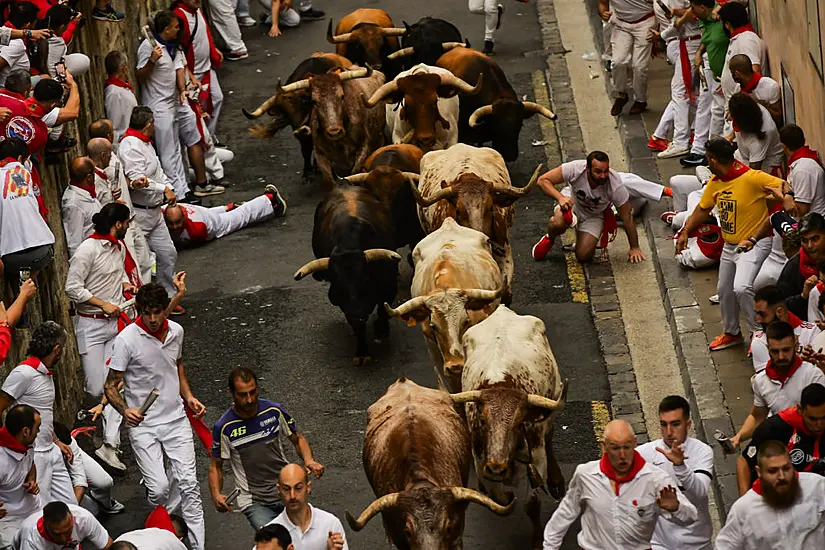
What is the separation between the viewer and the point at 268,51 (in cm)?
2425

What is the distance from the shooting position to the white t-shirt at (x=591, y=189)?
52.3 feet

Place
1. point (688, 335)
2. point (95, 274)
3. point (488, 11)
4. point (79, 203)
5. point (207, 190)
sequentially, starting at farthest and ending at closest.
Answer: point (488, 11) → point (207, 190) → point (79, 203) → point (688, 335) → point (95, 274)

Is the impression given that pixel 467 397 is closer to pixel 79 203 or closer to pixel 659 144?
pixel 79 203

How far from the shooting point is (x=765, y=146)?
568 inches

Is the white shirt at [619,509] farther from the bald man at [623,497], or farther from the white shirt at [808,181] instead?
the white shirt at [808,181]

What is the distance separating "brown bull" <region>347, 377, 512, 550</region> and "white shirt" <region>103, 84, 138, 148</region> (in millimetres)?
6699

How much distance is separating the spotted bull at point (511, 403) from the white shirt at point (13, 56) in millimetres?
5341

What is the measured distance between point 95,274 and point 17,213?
2.92 ft

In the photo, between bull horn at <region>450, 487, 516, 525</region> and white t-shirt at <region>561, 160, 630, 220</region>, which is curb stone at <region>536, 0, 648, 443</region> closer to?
white t-shirt at <region>561, 160, 630, 220</region>

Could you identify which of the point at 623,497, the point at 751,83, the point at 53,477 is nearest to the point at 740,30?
the point at 751,83

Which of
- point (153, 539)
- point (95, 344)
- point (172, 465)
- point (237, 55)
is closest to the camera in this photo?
point (153, 539)

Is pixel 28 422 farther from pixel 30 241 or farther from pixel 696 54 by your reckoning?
pixel 696 54

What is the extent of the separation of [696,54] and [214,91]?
6.53 meters

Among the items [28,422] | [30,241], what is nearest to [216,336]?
[30,241]
